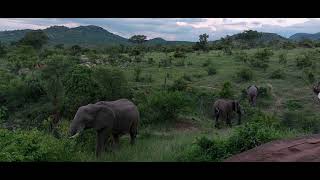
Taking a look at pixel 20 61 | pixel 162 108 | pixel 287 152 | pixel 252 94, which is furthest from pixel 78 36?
pixel 287 152

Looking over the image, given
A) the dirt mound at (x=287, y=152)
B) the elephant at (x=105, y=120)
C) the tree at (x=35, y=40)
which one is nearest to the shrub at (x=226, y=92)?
the elephant at (x=105, y=120)

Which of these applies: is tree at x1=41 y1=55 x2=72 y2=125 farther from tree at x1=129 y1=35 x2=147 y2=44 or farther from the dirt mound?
tree at x1=129 y1=35 x2=147 y2=44

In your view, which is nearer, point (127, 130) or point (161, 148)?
point (161, 148)

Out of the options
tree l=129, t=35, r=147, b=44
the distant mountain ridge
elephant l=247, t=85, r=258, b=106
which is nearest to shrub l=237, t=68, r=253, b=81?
elephant l=247, t=85, r=258, b=106

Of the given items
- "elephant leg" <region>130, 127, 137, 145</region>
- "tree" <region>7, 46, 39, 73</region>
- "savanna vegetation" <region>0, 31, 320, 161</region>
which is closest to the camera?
"savanna vegetation" <region>0, 31, 320, 161</region>

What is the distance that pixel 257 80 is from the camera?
22.0m

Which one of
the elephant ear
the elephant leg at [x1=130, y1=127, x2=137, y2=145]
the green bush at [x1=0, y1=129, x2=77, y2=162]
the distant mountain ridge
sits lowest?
the distant mountain ridge

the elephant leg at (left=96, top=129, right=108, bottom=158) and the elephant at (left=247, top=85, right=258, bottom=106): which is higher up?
the elephant leg at (left=96, top=129, right=108, bottom=158)

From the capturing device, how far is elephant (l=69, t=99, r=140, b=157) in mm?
9492
